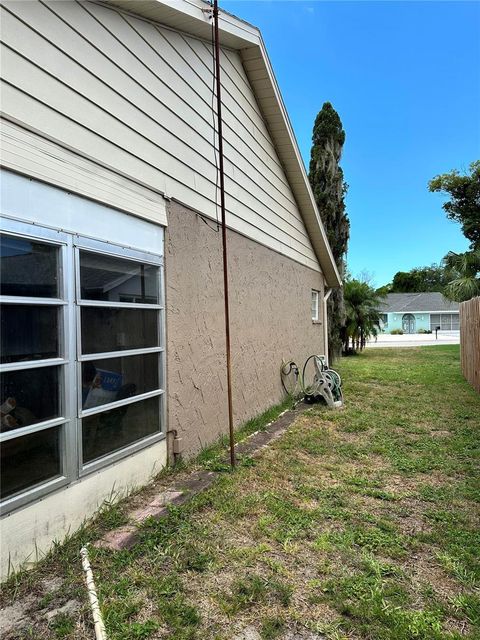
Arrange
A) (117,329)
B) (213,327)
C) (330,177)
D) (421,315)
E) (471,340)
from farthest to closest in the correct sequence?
(421,315)
(330,177)
(471,340)
(213,327)
(117,329)

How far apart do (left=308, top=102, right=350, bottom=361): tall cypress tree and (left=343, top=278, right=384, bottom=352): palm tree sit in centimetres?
393

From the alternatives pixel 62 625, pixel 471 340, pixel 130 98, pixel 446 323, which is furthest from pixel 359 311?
pixel 446 323

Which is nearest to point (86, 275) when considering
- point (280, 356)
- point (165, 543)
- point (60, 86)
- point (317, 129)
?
point (60, 86)

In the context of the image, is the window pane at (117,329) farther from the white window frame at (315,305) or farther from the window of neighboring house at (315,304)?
the window of neighboring house at (315,304)

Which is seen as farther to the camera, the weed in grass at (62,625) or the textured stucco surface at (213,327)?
the textured stucco surface at (213,327)

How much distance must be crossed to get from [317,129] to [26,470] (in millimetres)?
14067

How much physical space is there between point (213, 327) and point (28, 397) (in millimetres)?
2428

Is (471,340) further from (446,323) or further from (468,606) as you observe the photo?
(446,323)

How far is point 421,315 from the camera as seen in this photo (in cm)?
4212

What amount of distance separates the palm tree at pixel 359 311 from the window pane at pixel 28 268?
15.7 metres

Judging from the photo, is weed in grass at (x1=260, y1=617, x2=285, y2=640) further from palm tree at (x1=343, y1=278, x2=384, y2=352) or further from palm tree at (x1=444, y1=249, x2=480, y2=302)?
palm tree at (x1=343, y1=278, x2=384, y2=352)

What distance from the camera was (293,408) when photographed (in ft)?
22.3

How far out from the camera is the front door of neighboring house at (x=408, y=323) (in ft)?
140

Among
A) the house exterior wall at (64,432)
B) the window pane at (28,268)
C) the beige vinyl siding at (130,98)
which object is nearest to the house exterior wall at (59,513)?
the house exterior wall at (64,432)
